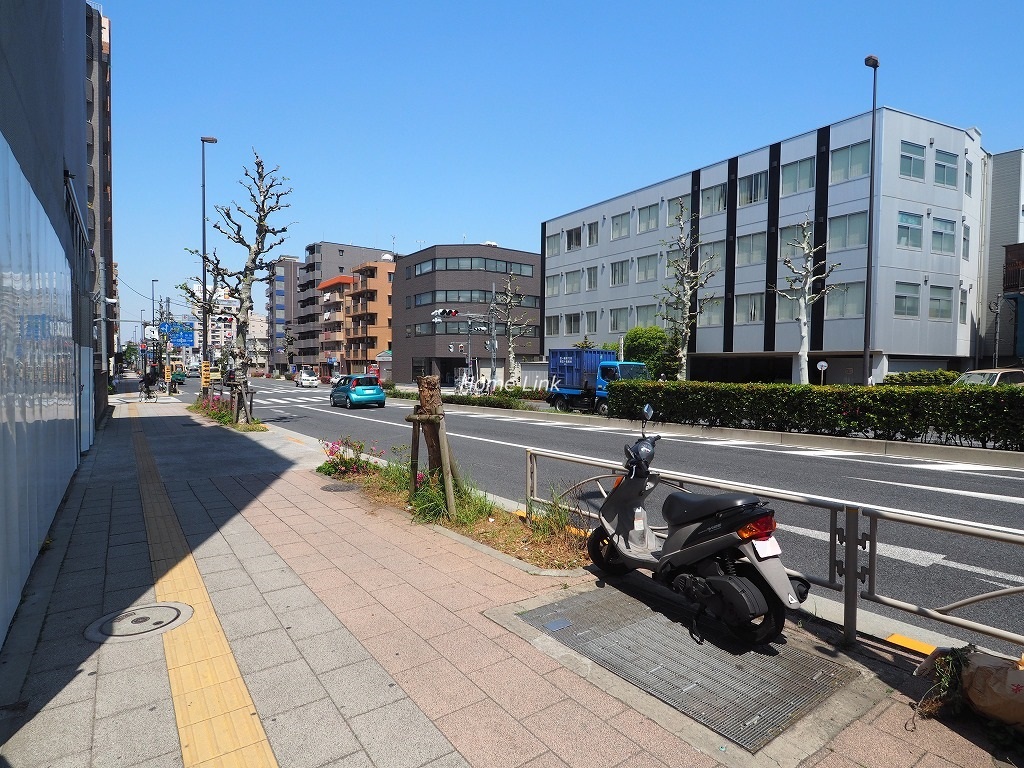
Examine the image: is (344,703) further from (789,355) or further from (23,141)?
(789,355)

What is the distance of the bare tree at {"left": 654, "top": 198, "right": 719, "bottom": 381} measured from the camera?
3384 cm

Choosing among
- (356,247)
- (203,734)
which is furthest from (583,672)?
(356,247)

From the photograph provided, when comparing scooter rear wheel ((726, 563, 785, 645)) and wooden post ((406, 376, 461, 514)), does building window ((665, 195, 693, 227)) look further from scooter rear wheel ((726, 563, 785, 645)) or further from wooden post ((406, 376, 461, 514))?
scooter rear wheel ((726, 563, 785, 645))

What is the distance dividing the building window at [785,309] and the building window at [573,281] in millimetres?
17526

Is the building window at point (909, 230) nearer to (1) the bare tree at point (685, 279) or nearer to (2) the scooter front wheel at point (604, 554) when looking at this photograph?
(1) the bare tree at point (685, 279)

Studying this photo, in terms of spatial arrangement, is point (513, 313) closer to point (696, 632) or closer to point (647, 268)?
point (647, 268)

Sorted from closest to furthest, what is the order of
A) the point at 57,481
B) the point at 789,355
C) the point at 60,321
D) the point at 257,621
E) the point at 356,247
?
1. the point at 257,621
2. the point at 60,321
3. the point at 57,481
4. the point at 789,355
5. the point at 356,247

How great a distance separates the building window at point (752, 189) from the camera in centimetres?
3591

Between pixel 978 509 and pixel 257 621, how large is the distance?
8.78 meters

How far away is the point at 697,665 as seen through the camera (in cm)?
353

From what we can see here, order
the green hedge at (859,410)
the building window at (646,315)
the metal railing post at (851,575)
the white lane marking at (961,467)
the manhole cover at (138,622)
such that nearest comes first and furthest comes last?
the metal railing post at (851,575) → the manhole cover at (138,622) → the white lane marking at (961,467) → the green hedge at (859,410) → the building window at (646,315)

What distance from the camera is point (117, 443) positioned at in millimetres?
14703

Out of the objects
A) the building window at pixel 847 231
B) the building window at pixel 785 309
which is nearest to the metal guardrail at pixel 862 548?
the building window at pixel 847 231

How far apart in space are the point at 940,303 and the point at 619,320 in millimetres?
19601
